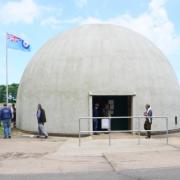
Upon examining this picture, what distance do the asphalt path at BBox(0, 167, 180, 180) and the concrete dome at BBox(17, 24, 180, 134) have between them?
385 inches

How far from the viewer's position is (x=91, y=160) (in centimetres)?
1186

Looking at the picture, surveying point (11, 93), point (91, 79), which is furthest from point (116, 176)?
point (11, 93)

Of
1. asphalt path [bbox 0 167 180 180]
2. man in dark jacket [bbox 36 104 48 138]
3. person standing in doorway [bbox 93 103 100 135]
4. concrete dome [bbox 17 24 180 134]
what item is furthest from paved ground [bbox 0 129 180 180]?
concrete dome [bbox 17 24 180 134]

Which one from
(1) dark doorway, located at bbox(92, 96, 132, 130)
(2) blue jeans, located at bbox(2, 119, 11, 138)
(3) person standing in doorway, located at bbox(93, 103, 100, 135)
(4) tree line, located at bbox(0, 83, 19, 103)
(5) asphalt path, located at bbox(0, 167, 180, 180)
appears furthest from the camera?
(4) tree line, located at bbox(0, 83, 19, 103)

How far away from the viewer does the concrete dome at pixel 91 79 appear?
64.6 feet

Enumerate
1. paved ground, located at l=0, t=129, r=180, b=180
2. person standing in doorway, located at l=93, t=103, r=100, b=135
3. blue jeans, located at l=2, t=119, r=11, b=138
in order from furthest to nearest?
person standing in doorway, located at l=93, t=103, r=100, b=135, blue jeans, located at l=2, t=119, r=11, b=138, paved ground, located at l=0, t=129, r=180, b=180

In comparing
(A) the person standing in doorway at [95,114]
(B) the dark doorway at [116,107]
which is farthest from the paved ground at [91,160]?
(B) the dark doorway at [116,107]

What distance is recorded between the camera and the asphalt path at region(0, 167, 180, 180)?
910 centimetres

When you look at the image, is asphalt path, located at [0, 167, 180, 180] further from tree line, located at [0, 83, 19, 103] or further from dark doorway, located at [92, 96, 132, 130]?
tree line, located at [0, 83, 19, 103]

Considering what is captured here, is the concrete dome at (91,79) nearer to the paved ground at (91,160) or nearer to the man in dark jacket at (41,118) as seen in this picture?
the man in dark jacket at (41,118)

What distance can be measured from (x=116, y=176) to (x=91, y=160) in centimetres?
261

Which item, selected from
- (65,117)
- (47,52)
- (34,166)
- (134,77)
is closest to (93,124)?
(65,117)

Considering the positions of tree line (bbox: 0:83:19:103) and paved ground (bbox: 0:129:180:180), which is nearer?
paved ground (bbox: 0:129:180:180)

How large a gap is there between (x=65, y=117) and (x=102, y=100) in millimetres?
2219
